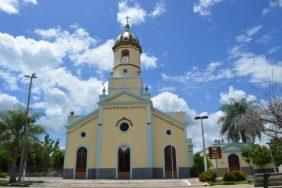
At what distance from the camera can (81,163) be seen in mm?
35281

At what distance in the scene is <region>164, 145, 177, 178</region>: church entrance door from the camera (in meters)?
34.2

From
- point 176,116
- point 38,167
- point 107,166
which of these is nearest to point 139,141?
point 107,166

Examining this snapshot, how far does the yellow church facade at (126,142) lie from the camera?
34.1 m

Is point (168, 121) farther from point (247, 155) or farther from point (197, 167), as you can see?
point (247, 155)

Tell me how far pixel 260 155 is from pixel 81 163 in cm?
2300

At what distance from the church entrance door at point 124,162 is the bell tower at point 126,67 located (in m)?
7.64

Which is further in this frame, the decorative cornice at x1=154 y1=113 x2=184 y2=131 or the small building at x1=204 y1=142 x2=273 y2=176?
the small building at x1=204 y1=142 x2=273 y2=176

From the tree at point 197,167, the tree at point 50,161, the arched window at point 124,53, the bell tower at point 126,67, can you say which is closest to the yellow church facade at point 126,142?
the bell tower at point 126,67

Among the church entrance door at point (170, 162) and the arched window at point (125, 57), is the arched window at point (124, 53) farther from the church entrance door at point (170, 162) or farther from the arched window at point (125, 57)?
the church entrance door at point (170, 162)

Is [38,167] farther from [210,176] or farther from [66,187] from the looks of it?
[210,176]

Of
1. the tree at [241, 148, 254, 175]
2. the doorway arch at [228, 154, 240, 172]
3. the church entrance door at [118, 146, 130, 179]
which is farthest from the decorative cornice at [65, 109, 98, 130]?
the tree at [241, 148, 254, 175]

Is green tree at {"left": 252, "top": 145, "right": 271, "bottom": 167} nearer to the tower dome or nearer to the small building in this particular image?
the small building

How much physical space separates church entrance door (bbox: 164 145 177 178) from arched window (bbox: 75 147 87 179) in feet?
31.0

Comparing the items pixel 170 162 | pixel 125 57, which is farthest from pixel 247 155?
pixel 125 57
